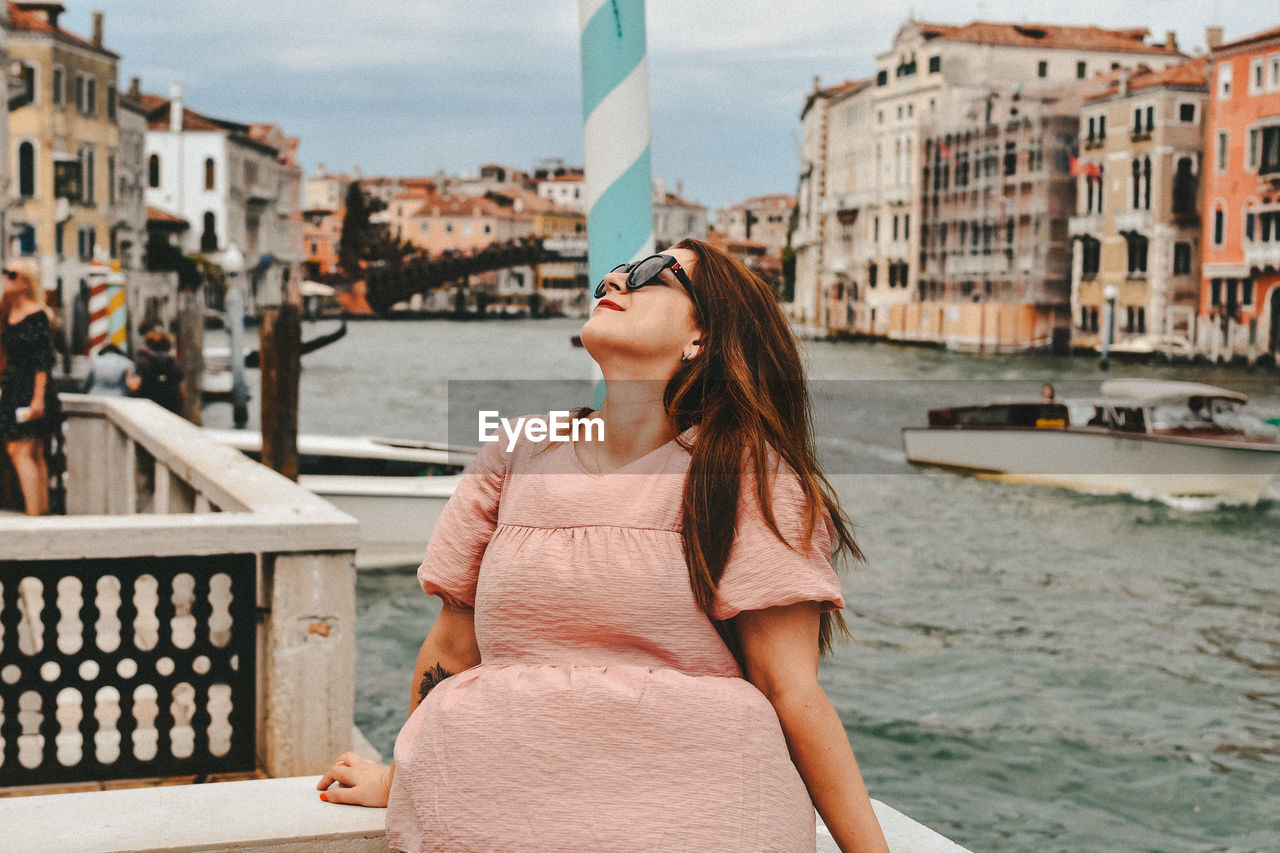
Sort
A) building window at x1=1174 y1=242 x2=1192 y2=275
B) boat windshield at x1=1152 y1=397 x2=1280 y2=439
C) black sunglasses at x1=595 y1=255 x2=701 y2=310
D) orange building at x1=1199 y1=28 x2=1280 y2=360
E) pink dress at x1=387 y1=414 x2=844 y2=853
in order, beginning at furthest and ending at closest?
building window at x1=1174 y1=242 x2=1192 y2=275
orange building at x1=1199 y1=28 x2=1280 y2=360
boat windshield at x1=1152 y1=397 x2=1280 y2=439
black sunglasses at x1=595 y1=255 x2=701 y2=310
pink dress at x1=387 y1=414 x2=844 y2=853

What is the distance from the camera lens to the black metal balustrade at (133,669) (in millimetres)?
2867

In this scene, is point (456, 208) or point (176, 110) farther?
point (456, 208)

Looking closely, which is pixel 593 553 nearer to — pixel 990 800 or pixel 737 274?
pixel 737 274

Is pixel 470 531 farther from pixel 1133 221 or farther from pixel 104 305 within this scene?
pixel 1133 221

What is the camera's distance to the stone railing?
9.38ft

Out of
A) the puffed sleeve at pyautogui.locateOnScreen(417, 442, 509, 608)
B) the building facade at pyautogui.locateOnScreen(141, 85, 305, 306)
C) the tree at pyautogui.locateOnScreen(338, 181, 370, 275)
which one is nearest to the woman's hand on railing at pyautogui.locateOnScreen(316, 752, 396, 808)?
the puffed sleeve at pyautogui.locateOnScreen(417, 442, 509, 608)

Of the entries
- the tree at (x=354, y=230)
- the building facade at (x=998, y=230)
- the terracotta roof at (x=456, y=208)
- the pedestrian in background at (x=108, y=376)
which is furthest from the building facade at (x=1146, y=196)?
the terracotta roof at (x=456, y=208)

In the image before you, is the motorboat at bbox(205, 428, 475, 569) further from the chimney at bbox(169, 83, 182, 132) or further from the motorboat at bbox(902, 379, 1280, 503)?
the chimney at bbox(169, 83, 182, 132)

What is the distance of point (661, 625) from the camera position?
1366mm

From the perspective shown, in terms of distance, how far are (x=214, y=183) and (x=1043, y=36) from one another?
40.7 metres

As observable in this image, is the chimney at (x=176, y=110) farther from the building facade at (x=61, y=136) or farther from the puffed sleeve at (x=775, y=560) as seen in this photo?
the puffed sleeve at (x=775, y=560)

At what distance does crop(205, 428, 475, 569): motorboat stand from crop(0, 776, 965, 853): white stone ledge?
371 inches

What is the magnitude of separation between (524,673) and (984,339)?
6285cm

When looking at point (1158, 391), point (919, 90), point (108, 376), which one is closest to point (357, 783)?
point (108, 376)
